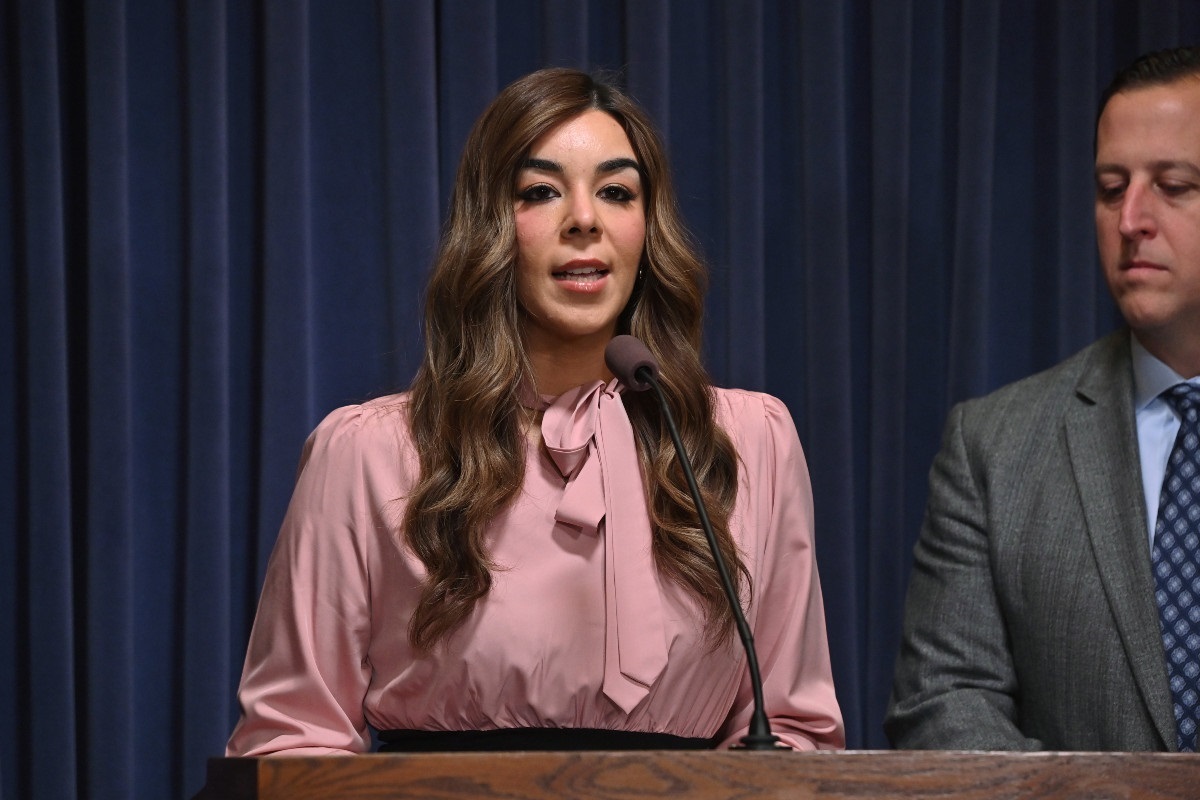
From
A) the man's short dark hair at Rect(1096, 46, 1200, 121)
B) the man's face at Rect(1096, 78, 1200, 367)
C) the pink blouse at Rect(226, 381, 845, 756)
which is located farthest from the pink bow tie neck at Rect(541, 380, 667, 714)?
the man's short dark hair at Rect(1096, 46, 1200, 121)

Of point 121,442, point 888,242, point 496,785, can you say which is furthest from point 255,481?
point 496,785

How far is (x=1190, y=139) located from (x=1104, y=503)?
574mm

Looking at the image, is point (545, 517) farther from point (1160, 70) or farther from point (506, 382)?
point (1160, 70)

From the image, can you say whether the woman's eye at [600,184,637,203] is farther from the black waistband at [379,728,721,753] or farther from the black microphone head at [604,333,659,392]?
the black waistband at [379,728,721,753]

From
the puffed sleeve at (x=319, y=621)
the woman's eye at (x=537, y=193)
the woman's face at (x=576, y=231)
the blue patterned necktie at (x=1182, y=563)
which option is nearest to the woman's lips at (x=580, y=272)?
the woman's face at (x=576, y=231)

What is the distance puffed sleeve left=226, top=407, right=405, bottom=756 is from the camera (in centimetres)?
208

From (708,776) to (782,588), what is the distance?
0.96 m

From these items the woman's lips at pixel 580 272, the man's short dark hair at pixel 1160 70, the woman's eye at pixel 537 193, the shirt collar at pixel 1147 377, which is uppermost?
the man's short dark hair at pixel 1160 70

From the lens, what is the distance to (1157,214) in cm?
227

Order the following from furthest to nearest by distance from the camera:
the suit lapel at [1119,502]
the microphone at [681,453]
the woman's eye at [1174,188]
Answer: the woman's eye at [1174,188] → the suit lapel at [1119,502] → the microphone at [681,453]

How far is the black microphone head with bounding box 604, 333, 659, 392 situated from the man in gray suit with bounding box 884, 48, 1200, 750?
2.53 ft

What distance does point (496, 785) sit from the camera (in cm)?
130

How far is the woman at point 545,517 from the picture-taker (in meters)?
2.05

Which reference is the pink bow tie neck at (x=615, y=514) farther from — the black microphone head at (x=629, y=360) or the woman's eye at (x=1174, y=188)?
the woman's eye at (x=1174, y=188)
